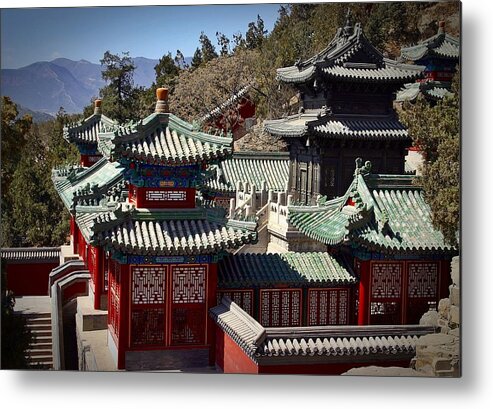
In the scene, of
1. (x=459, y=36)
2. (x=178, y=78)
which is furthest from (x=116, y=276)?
(x=178, y=78)

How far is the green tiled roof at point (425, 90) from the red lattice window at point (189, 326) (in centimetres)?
378

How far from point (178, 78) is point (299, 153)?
298 centimetres

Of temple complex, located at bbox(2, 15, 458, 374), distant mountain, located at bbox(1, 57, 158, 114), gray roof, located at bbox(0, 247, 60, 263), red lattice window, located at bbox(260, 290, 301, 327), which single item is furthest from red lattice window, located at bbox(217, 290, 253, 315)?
distant mountain, located at bbox(1, 57, 158, 114)

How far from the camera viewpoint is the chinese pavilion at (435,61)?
28.7 feet

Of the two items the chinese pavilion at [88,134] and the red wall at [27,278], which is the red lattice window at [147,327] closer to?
the red wall at [27,278]

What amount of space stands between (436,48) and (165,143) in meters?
3.30

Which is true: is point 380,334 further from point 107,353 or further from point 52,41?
point 52,41

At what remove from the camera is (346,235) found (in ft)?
30.2

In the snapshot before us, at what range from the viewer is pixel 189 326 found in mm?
9094

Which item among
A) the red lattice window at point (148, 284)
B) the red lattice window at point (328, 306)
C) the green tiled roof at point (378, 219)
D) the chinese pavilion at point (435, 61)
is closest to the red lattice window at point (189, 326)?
the red lattice window at point (148, 284)

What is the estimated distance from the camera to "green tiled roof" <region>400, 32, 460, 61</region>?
853 cm

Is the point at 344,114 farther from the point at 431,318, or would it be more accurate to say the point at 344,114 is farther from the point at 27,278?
the point at 27,278

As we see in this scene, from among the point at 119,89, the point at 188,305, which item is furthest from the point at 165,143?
the point at 119,89

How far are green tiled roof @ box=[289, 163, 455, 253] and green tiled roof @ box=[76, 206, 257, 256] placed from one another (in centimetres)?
119
